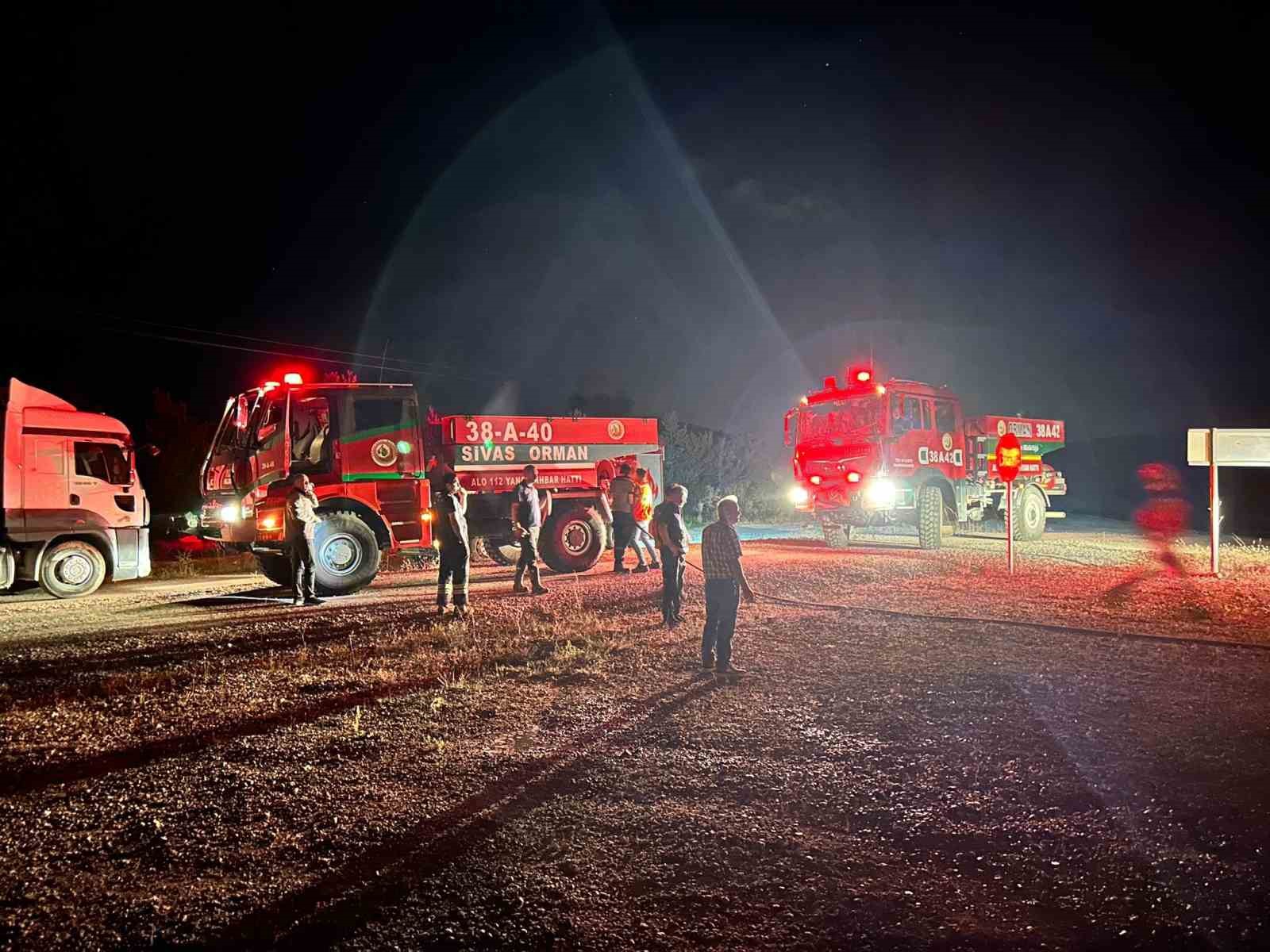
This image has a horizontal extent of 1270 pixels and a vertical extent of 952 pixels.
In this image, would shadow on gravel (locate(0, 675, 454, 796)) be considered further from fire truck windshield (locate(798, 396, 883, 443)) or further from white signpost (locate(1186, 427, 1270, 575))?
white signpost (locate(1186, 427, 1270, 575))

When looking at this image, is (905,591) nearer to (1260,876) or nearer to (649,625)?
(649,625)

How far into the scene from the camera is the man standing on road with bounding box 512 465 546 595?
448 inches

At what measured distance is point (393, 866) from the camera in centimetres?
376

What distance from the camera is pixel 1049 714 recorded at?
19.1ft

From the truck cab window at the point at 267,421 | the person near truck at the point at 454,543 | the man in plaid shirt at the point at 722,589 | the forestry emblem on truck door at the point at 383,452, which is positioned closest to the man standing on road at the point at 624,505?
the forestry emblem on truck door at the point at 383,452

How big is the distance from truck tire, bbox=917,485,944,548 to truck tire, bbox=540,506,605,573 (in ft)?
21.8

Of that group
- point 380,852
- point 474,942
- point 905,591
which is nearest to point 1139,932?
point 474,942

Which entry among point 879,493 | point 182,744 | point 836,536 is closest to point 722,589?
point 182,744

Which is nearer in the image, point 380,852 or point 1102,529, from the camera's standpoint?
point 380,852

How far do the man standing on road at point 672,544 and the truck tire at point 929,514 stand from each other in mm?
9219

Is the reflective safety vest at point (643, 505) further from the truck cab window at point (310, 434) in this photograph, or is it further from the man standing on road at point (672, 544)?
the truck cab window at point (310, 434)

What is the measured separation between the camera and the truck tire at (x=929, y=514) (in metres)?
16.8

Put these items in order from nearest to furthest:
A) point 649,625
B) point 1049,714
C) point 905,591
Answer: point 1049,714
point 649,625
point 905,591

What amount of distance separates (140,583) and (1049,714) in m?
15.3
